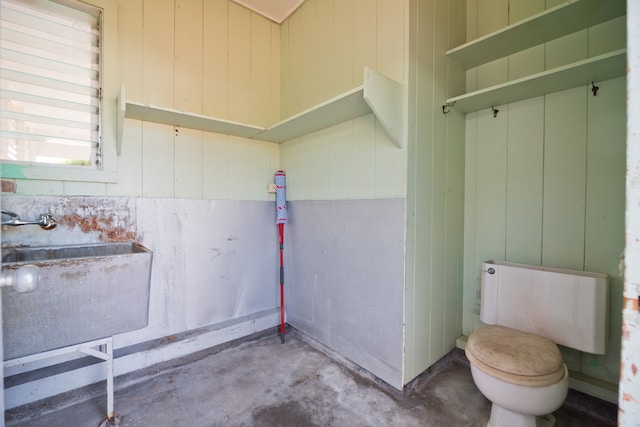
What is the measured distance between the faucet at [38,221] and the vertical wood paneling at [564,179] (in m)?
2.90

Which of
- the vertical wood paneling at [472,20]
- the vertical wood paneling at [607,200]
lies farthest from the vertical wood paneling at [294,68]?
the vertical wood paneling at [607,200]

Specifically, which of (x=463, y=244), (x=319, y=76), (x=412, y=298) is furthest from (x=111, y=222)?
(x=463, y=244)

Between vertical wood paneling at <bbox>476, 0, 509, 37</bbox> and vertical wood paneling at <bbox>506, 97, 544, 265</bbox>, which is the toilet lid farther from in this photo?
vertical wood paneling at <bbox>476, 0, 509, 37</bbox>

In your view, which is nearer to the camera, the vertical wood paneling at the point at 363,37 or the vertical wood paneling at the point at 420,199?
the vertical wood paneling at the point at 420,199

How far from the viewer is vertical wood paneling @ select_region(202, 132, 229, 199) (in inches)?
84.3

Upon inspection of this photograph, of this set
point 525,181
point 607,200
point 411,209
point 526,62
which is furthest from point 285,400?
point 526,62

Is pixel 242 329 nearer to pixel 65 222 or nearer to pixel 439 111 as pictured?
pixel 65 222

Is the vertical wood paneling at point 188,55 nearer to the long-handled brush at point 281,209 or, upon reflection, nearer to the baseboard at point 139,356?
the long-handled brush at point 281,209

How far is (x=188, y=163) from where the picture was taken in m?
2.07

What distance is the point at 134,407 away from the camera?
1.56m

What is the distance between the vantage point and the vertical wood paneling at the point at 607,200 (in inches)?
57.7

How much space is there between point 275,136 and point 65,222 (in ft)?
4.88

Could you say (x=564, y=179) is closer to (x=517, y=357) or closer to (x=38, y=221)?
(x=517, y=357)

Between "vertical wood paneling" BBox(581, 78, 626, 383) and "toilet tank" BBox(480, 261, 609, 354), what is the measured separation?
0.14m
